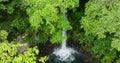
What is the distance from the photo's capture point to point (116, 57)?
10.9m

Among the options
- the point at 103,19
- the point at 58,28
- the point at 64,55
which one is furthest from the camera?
the point at 64,55

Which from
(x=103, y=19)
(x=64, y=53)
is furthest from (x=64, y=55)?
(x=103, y=19)

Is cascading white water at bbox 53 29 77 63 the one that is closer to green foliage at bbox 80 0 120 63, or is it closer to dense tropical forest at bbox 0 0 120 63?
dense tropical forest at bbox 0 0 120 63

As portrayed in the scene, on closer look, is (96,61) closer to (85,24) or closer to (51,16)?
(85,24)

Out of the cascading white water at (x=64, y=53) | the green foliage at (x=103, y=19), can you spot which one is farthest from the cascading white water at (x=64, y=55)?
the green foliage at (x=103, y=19)

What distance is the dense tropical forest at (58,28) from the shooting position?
881 centimetres

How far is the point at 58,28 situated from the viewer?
1038 centimetres

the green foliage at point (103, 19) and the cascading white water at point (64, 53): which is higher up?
the cascading white water at point (64, 53)

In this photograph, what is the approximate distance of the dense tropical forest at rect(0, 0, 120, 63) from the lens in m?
8.81

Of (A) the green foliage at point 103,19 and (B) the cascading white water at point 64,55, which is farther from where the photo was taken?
(B) the cascading white water at point 64,55

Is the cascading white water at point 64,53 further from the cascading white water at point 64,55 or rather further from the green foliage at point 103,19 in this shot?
the green foliage at point 103,19

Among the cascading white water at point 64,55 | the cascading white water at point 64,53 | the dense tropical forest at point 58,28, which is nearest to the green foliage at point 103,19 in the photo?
the dense tropical forest at point 58,28

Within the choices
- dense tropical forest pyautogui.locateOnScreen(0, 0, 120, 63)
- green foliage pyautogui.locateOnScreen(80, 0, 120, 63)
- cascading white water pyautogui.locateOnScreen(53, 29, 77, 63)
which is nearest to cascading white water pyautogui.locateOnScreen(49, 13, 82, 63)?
cascading white water pyautogui.locateOnScreen(53, 29, 77, 63)

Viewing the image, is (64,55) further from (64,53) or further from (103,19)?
(103,19)
